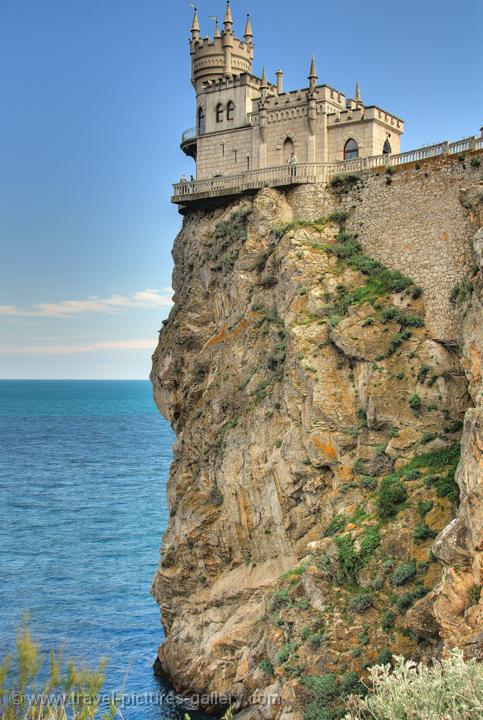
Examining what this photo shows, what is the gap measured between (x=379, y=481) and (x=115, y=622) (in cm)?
2060

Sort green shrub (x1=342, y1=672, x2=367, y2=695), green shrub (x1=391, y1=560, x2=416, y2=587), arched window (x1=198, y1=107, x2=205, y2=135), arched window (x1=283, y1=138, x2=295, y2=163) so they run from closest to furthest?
green shrub (x1=342, y1=672, x2=367, y2=695)
green shrub (x1=391, y1=560, x2=416, y2=587)
arched window (x1=283, y1=138, x2=295, y2=163)
arched window (x1=198, y1=107, x2=205, y2=135)

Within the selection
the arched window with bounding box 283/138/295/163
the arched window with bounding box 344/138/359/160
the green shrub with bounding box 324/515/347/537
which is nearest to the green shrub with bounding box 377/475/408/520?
the green shrub with bounding box 324/515/347/537

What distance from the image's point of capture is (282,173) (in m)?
40.7

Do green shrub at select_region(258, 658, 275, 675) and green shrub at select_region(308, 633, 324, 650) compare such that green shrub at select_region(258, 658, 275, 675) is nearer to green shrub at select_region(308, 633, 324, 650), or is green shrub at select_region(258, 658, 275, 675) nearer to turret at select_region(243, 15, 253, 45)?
green shrub at select_region(308, 633, 324, 650)

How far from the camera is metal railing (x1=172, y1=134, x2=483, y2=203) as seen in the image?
3459 centimetres

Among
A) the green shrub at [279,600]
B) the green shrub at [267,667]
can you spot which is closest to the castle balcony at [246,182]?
the green shrub at [279,600]

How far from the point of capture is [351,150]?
133ft

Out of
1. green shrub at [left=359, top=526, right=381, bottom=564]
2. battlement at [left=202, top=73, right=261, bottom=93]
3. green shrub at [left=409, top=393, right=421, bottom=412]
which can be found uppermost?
battlement at [left=202, top=73, right=261, bottom=93]

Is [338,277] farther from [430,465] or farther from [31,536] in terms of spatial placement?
[31,536]

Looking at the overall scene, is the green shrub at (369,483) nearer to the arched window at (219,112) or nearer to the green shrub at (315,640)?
the green shrub at (315,640)

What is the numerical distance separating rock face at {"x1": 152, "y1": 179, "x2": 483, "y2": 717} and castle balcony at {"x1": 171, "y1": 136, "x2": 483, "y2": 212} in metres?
0.76

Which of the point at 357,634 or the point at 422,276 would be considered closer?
the point at 357,634

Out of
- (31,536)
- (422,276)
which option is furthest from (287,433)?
(31,536)

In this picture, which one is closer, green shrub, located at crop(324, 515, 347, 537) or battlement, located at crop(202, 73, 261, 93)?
green shrub, located at crop(324, 515, 347, 537)
